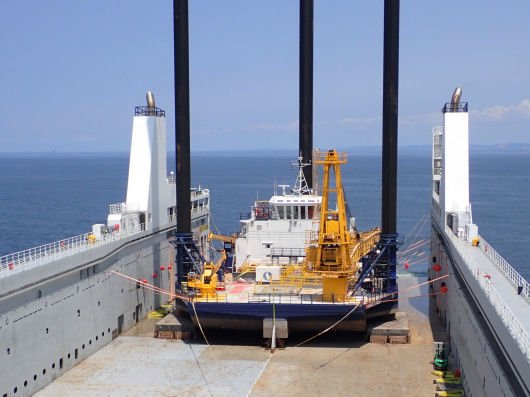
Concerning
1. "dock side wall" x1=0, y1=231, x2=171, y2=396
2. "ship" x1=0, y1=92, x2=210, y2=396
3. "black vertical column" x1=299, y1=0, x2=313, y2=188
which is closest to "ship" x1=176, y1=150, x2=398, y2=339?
"dock side wall" x1=0, y1=231, x2=171, y2=396

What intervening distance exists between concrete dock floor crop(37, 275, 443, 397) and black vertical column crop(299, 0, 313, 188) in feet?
71.7

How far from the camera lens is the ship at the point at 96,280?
24.1m

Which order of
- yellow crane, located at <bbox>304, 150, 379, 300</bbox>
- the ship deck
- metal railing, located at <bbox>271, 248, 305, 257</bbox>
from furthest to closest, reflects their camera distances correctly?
1. metal railing, located at <bbox>271, 248, 305, 257</bbox>
2. the ship deck
3. yellow crane, located at <bbox>304, 150, 379, 300</bbox>

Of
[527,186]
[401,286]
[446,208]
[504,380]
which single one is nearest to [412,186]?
[527,186]

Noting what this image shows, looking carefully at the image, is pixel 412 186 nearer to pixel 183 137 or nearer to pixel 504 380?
pixel 183 137

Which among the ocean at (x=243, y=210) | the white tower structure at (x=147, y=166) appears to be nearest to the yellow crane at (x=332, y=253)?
the white tower structure at (x=147, y=166)

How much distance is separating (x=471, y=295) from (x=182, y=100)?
17.4m

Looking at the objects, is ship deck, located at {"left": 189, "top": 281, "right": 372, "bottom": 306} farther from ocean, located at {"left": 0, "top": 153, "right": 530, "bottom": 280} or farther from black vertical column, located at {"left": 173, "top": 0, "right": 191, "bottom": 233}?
ocean, located at {"left": 0, "top": 153, "right": 530, "bottom": 280}

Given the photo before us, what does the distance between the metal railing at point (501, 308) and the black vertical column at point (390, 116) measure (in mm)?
4944

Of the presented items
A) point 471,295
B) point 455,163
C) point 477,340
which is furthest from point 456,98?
point 477,340

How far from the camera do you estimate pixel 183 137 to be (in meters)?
34.2

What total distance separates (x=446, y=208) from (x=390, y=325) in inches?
294

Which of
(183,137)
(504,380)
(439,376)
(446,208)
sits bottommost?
(439,376)

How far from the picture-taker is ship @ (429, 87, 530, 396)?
54.8ft
